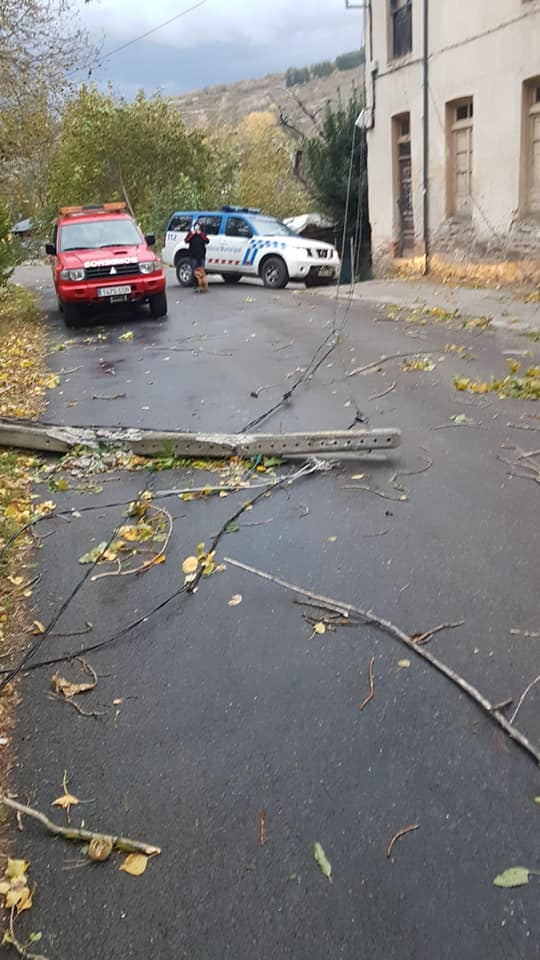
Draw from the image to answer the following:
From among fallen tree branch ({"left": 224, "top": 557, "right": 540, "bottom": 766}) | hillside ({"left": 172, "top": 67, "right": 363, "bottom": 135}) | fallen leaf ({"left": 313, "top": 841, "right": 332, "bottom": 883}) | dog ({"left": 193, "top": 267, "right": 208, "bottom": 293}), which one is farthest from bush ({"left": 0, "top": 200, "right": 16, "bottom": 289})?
hillside ({"left": 172, "top": 67, "right": 363, "bottom": 135})

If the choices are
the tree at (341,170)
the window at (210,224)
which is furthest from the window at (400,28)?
the window at (210,224)

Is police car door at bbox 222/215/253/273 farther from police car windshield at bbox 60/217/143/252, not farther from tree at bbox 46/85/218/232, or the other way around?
tree at bbox 46/85/218/232

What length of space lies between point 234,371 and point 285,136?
6724 cm

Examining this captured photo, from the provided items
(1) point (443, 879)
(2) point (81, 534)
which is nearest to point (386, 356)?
(2) point (81, 534)

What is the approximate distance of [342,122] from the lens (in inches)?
1092

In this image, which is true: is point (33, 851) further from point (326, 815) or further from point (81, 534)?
point (81, 534)

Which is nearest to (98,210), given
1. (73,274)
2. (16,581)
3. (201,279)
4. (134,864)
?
(73,274)

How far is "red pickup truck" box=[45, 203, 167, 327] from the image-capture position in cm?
1516

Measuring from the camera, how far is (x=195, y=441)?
22.1 feet

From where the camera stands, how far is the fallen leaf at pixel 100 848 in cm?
272

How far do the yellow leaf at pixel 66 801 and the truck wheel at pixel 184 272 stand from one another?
21.7m

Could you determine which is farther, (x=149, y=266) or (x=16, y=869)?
(x=149, y=266)

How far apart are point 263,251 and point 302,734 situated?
64.2 feet

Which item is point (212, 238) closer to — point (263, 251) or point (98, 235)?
point (263, 251)
